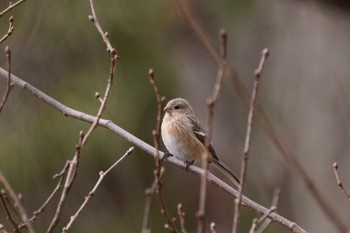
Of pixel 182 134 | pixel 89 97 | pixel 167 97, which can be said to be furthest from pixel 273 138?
pixel 167 97

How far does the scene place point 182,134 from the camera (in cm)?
606

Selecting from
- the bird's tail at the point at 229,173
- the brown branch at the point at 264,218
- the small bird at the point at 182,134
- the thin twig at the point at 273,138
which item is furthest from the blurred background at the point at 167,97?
the thin twig at the point at 273,138

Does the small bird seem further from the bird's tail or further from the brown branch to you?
the brown branch

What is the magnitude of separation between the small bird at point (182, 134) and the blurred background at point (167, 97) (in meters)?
1.25

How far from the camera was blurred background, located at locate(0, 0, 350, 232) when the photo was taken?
8.45 meters

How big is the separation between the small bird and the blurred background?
4.09ft

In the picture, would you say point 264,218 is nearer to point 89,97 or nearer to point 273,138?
point 273,138

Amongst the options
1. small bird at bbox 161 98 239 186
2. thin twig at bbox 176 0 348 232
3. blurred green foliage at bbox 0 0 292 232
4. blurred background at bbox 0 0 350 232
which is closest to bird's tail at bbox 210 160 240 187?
small bird at bbox 161 98 239 186

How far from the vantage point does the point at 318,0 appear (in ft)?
28.0

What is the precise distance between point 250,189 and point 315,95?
197 centimetres

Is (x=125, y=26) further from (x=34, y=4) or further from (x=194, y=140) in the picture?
(x=194, y=140)

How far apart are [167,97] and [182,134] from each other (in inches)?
168

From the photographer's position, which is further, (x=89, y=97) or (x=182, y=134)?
(x=89, y=97)

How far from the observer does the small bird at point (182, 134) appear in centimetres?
599
